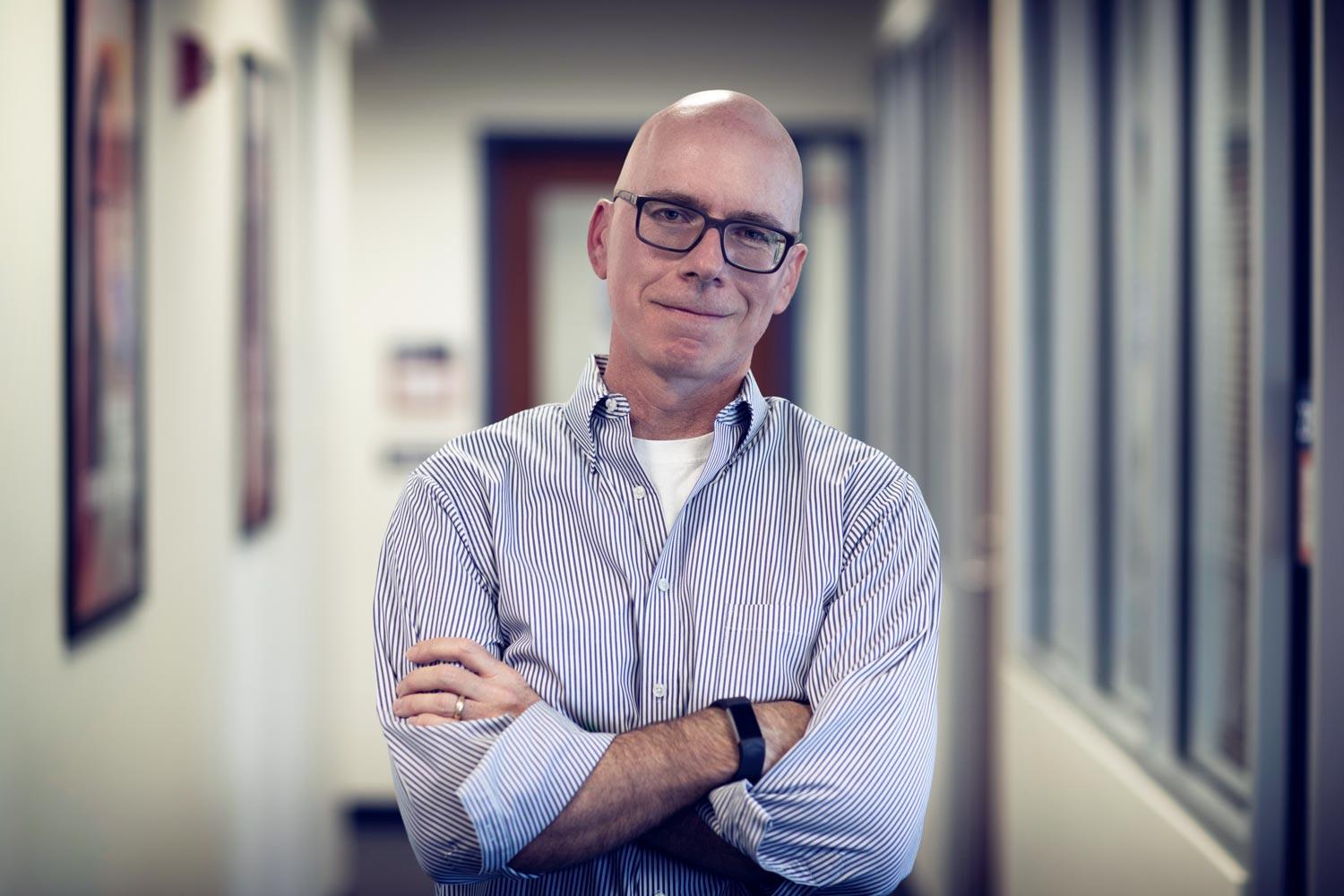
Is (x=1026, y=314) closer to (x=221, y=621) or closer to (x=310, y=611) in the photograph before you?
(x=221, y=621)

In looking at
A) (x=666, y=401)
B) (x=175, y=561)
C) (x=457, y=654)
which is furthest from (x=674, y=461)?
(x=175, y=561)

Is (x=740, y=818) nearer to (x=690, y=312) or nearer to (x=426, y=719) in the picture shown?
(x=426, y=719)

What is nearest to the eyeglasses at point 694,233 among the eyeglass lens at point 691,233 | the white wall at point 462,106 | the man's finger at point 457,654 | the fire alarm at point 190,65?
the eyeglass lens at point 691,233

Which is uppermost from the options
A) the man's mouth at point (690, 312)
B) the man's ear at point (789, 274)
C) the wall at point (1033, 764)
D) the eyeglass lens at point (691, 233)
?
the eyeglass lens at point (691, 233)

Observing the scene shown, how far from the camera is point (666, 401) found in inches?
47.1

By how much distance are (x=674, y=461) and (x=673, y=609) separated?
0.16 meters

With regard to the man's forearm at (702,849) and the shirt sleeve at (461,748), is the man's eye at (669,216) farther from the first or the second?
the man's forearm at (702,849)

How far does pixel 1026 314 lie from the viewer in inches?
105

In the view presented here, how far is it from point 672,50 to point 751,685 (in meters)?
3.37

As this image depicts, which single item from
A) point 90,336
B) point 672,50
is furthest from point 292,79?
point 90,336

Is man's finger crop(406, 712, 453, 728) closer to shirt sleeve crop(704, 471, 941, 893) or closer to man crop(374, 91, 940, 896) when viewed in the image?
man crop(374, 91, 940, 896)

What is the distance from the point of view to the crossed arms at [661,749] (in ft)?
3.36

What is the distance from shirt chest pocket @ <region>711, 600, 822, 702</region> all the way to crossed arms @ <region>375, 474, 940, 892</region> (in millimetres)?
19

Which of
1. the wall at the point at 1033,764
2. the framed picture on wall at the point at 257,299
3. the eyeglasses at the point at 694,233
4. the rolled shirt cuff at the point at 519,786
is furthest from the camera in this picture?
the framed picture on wall at the point at 257,299
